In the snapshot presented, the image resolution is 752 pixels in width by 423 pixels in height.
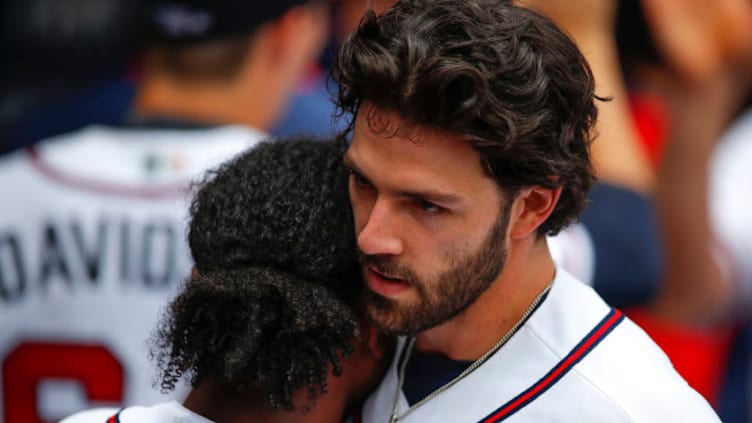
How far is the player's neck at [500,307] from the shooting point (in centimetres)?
203

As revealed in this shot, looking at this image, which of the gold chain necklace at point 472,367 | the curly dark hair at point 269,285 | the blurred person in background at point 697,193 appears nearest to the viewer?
→ the curly dark hair at point 269,285

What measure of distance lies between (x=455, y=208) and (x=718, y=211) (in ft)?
8.87

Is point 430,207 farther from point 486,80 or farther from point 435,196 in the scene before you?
point 486,80

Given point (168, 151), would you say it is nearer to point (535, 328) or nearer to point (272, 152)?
point (272, 152)

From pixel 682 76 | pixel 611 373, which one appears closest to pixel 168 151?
pixel 611 373

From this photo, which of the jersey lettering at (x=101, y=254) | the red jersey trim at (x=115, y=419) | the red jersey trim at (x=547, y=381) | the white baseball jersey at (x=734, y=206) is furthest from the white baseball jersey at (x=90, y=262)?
the white baseball jersey at (x=734, y=206)

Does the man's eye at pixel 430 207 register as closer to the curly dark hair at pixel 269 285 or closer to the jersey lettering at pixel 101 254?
the curly dark hair at pixel 269 285

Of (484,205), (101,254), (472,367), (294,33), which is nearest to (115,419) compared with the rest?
(472,367)

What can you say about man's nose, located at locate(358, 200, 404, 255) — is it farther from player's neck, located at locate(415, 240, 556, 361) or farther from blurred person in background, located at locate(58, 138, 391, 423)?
player's neck, located at locate(415, 240, 556, 361)

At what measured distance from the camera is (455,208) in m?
1.86

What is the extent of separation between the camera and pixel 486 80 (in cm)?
182

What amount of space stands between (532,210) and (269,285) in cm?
51

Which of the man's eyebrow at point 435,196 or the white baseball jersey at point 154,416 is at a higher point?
the man's eyebrow at point 435,196

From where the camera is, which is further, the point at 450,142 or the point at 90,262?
the point at 90,262
